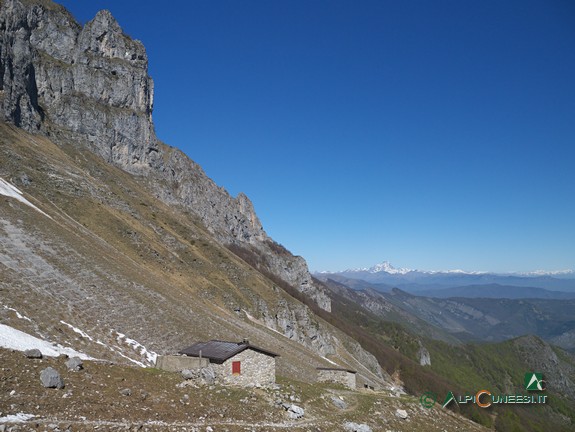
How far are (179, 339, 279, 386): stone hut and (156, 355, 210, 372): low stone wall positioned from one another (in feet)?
1.18

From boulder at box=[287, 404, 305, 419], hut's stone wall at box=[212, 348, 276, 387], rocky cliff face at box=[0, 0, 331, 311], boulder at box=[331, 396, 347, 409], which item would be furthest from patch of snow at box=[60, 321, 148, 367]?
rocky cliff face at box=[0, 0, 331, 311]

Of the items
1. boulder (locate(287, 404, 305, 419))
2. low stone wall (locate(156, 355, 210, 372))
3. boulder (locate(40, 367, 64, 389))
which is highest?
boulder (locate(40, 367, 64, 389))

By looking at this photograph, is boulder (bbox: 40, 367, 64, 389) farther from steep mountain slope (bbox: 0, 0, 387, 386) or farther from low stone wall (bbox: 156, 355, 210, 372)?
steep mountain slope (bbox: 0, 0, 387, 386)

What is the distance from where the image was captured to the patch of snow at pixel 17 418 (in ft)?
53.1

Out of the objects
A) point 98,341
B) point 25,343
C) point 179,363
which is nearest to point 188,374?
point 179,363

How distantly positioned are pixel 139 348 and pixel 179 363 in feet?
35.6

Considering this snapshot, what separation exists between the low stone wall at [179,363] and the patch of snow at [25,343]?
6.06m

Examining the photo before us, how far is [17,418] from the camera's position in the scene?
16547mm

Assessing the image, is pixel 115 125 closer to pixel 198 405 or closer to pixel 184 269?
pixel 184 269

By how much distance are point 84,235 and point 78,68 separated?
113 metres

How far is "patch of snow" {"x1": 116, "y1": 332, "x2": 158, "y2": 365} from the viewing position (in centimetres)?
3809

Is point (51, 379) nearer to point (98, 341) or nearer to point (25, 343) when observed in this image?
point (25, 343)

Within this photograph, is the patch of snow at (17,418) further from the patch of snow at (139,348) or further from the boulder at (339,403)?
the boulder at (339,403)

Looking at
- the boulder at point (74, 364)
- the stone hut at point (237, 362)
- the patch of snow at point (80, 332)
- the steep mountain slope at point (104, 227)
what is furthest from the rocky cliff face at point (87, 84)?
the boulder at point (74, 364)
